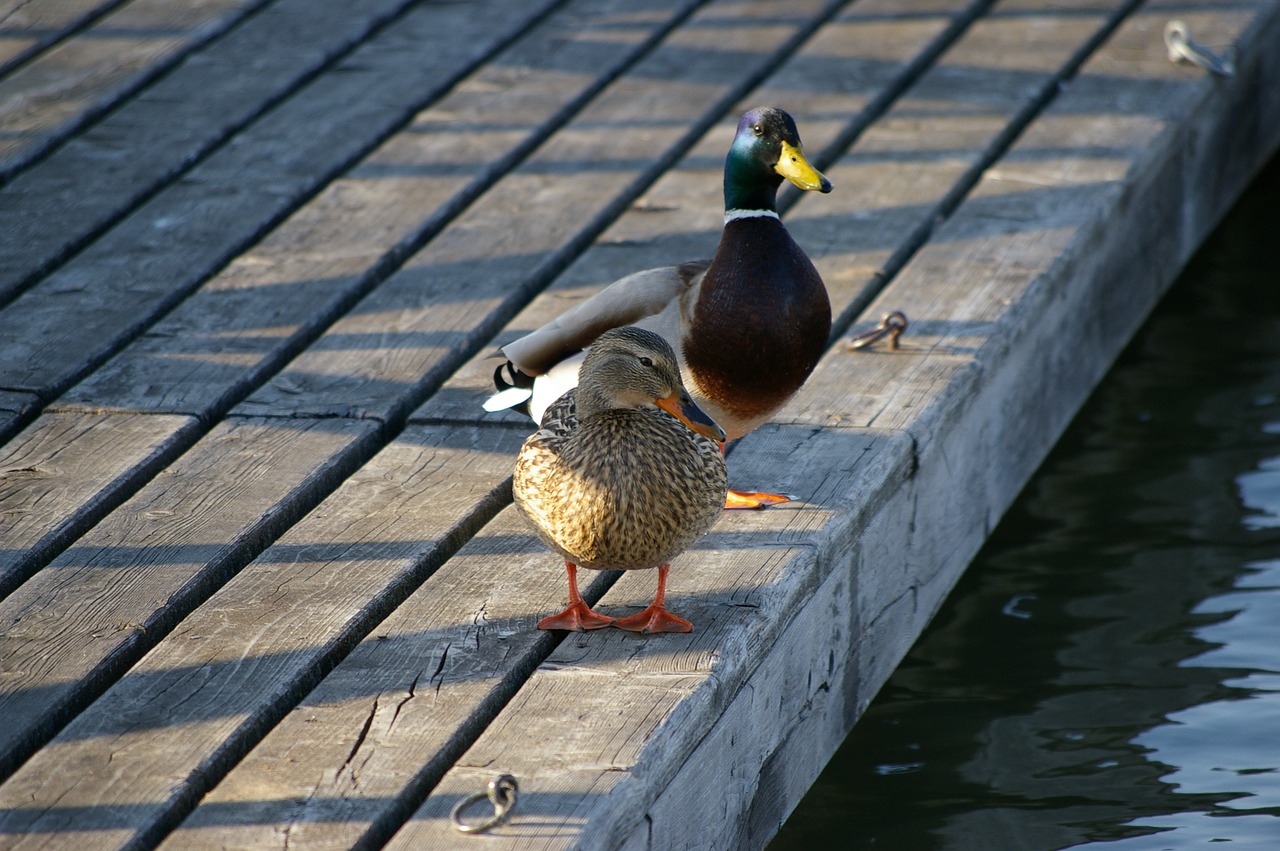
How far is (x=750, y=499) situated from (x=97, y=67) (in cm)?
320

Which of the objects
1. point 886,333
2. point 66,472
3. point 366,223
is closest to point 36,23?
point 366,223

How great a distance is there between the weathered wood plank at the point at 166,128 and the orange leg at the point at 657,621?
7.07 ft

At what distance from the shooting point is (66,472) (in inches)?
135

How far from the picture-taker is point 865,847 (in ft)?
11.2

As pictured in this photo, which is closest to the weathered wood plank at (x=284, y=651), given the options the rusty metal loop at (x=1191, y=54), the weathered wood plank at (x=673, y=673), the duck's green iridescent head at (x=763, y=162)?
the weathered wood plank at (x=673, y=673)

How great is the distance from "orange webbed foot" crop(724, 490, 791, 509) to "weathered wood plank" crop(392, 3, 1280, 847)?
125mm

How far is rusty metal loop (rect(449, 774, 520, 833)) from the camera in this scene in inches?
92.7

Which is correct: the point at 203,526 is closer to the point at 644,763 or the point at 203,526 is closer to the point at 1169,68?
the point at 644,763

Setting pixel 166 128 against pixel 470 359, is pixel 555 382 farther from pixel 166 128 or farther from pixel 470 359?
pixel 166 128

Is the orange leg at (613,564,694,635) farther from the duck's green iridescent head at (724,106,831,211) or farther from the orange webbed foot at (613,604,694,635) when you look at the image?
the duck's green iridescent head at (724,106,831,211)

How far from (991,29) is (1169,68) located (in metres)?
0.67

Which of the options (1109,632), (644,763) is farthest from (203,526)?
(1109,632)

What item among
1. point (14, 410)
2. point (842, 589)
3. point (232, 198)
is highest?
point (232, 198)

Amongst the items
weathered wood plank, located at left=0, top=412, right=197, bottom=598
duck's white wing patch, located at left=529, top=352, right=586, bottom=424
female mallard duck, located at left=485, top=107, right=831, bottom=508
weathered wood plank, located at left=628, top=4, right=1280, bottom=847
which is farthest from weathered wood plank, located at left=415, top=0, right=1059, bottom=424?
weathered wood plank, located at left=0, top=412, right=197, bottom=598
